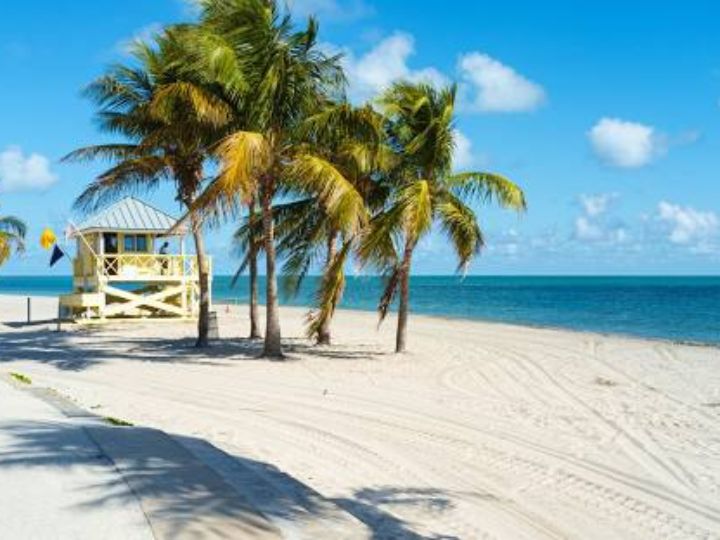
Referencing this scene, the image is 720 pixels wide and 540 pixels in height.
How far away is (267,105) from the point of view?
16.4 metres

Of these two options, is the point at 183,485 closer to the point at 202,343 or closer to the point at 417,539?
the point at 417,539

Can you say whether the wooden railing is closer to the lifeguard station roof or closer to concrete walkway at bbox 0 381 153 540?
the lifeguard station roof

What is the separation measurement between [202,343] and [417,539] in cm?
1452

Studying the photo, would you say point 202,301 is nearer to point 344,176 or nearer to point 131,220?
point 344,176

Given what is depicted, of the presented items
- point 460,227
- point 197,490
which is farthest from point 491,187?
point 197,490

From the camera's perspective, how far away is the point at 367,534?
5.63 meters

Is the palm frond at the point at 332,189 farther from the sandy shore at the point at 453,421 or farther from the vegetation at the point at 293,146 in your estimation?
the sandy shore at the point at 453,421

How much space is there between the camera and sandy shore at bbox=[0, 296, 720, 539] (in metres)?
7.16

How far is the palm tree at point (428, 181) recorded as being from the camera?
16875 millimetres

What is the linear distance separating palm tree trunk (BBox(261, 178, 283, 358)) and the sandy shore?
0.59 m

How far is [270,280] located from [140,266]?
12682mm

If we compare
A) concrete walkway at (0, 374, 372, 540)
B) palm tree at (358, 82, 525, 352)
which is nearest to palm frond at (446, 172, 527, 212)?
palm tree at (358, 82, 525, 352)

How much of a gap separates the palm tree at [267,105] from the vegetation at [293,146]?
24 millimetres

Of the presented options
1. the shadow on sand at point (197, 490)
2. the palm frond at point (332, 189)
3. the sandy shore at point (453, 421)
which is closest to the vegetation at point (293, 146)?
the palm frond at point (332, 189)
